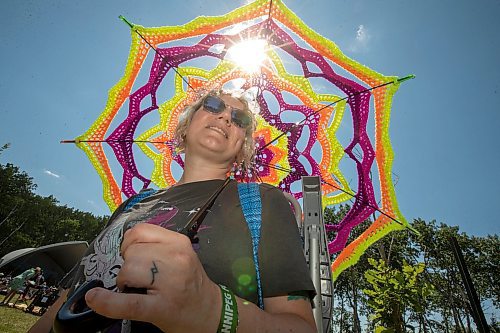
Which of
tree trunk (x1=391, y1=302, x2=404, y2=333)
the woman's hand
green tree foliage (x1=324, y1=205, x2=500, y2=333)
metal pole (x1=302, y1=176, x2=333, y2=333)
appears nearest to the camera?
the woman's hand

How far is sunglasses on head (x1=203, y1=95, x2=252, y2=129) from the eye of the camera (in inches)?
106

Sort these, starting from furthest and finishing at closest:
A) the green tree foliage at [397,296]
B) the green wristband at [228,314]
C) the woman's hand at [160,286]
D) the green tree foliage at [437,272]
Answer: the green tree foliage at [437,272] → the green tree foliage at [397,296] → the green wristband at [228,314] → the woman's hand at [160,286]

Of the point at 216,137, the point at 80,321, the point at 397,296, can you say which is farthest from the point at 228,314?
the point at 397,296

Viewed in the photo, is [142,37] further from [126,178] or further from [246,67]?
[126,178]

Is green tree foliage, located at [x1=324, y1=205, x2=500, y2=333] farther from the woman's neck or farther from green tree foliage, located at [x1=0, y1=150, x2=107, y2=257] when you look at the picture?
green tree foliage, located at [x1=0, y1=150, x2=107, y2=257]

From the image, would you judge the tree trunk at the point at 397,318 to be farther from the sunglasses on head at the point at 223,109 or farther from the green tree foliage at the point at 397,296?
the sunglasses on head at the point at 223,109

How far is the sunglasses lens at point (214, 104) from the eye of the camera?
272cm

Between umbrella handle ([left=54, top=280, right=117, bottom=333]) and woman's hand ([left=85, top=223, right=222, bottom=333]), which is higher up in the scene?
woman's hand ([left=85, top=223, right=222, bottom=333])

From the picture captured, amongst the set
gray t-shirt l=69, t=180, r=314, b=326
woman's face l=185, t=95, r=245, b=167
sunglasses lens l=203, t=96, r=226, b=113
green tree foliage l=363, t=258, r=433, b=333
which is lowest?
gray t-shirt l=69, t=180, r=314, b=326

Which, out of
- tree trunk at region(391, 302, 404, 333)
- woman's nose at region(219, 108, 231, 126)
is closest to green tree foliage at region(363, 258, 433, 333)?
tree trunk at region(391, 302, 404, 333)

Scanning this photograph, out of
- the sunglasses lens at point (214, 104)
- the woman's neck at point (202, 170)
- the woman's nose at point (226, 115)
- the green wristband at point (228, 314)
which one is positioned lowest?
the green wristband at point (228, 314)

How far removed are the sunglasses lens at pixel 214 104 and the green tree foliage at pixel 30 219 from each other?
51.4 m

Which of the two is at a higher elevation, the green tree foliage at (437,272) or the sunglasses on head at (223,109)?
the green tree foliage at (437,272)

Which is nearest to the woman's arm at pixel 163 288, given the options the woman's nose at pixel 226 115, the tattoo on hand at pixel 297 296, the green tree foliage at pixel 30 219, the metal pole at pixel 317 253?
the tattoo on hand at pixel 297 296
